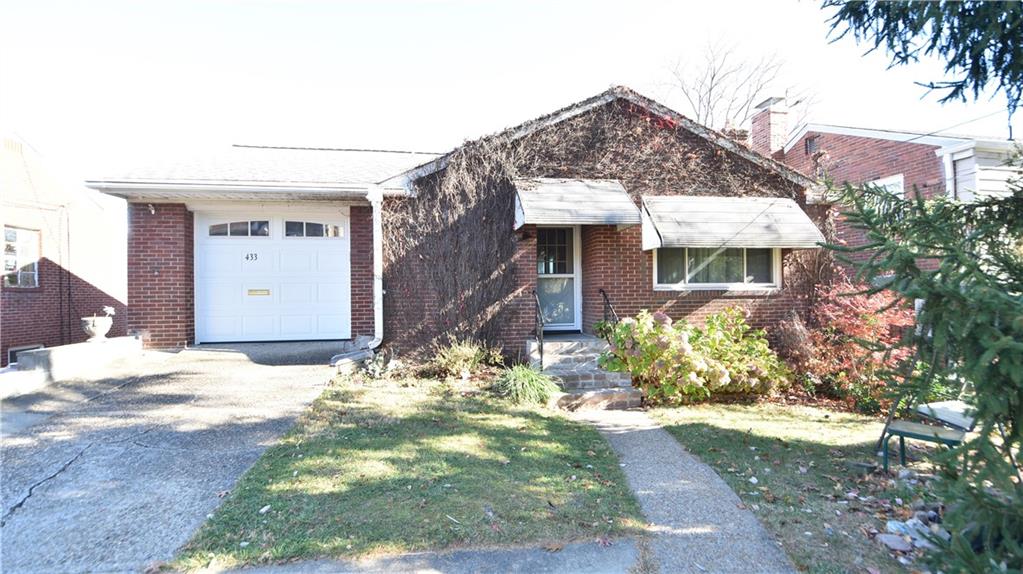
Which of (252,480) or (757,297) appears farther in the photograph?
(757,297)

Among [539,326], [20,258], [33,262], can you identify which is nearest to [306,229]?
[539,326]

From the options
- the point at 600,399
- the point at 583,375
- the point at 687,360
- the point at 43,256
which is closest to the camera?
the point at 687,360

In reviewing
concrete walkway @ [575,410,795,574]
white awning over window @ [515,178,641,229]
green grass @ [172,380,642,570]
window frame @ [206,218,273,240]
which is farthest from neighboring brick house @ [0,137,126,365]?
concrete walkway @ [575,410,795,574]

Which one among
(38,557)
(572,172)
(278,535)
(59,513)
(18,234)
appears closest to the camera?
(38,557)

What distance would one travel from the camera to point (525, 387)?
7426 millimetres

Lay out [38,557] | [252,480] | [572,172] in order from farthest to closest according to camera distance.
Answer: [572,172] → [252,480] → [38,557]

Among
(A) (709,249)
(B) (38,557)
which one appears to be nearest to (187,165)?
(B) (38,557)

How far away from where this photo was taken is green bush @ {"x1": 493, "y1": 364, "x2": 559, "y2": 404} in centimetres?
734

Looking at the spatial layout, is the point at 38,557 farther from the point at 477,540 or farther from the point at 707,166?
the point at 707,166

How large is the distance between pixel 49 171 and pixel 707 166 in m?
17.1

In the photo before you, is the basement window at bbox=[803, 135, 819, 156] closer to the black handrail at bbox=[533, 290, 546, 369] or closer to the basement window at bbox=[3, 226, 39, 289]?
the black handrail at bbox=[533, 290, 546, 369]

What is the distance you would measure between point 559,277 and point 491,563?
709 cm

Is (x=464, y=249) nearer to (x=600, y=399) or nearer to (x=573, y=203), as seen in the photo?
(x=573, y=203)

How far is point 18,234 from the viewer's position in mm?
12969
